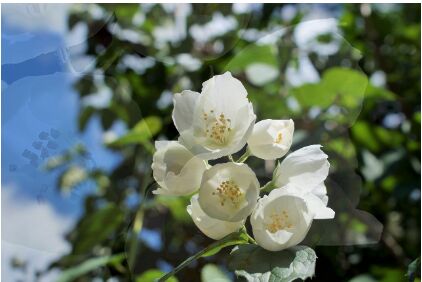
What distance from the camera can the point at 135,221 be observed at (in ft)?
3.10

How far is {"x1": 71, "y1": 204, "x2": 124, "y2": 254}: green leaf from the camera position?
1.14 metres

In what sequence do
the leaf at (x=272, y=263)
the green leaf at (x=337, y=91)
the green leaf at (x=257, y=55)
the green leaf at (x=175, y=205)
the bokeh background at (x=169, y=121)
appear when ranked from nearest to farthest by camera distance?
1. the leaf at (x=272, y=263)
2. the bokeh background at (x=169, y=121)
3. the green leaf at (x=175, y=205)
4. the green leaf at (x=337, y=91)
5. the green leaf at (x=257, y=55)

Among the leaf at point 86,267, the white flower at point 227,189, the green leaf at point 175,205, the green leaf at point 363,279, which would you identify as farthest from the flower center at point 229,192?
the green leaf at point 363,279

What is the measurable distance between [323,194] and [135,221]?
49cm

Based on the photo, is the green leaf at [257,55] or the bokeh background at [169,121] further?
the green leaf at [257,55]

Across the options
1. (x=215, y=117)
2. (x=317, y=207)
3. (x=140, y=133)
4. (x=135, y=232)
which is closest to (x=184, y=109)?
(x=215, y=117)

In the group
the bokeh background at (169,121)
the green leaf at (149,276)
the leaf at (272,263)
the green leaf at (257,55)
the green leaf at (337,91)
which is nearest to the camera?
the leaf at (272,263)

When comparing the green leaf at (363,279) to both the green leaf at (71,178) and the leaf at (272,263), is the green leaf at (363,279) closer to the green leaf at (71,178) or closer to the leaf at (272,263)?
the green leaf at (71,178)

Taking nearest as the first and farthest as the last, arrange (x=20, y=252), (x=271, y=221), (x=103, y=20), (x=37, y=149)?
1. (x=271, y=221)
2. (x=37, y=149)
3. (x=20, y=252)
4. (x=103, y=20)

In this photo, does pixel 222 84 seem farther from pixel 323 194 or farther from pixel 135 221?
pixel 135 221

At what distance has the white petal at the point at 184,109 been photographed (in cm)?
52

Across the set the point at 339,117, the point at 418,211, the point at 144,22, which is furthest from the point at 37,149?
the point at 418,211

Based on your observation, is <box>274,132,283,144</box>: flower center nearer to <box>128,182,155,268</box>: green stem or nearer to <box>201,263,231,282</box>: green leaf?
<box>201,263,231,282</box>: green leaf

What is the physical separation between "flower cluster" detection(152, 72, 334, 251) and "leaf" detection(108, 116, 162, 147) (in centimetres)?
71
